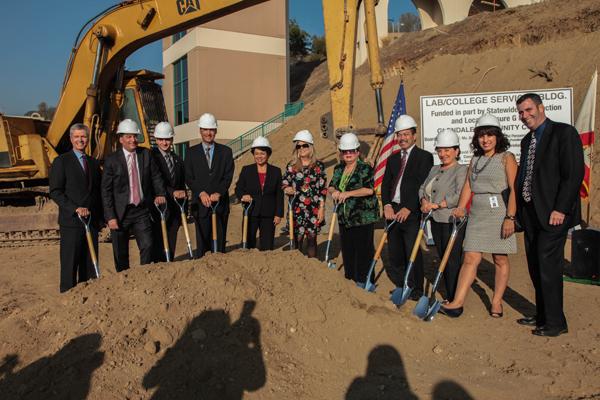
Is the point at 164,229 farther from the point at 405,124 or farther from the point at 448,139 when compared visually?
the point at 448,139

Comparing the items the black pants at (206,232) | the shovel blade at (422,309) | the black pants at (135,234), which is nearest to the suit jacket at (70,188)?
the black pants at (135,234)

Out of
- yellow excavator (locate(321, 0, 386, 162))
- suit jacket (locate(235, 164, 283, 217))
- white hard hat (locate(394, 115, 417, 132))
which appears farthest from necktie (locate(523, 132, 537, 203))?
yellow excavator (locate(321, 0, 386, 162))

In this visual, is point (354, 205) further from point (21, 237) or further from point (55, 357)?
point (21, 237)

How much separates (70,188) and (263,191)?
7.03 feet

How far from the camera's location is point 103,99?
28.7 feet

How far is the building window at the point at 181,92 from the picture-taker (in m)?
25.8

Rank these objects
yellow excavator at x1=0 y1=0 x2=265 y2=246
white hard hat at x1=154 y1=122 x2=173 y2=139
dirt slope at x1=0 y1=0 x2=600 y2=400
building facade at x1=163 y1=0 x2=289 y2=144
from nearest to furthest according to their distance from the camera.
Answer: dirt slope at x1=0 y1=0 x2=600 y2=400, white hard hat at x1=154 y1=122 x2=173 y2=139, yellow excavator at x1=0 y1=0 x2=265 y2=246, building facade at x1=163 y1=0 x2=289 y2=144

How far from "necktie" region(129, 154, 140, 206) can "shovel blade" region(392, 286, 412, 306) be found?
115 inches

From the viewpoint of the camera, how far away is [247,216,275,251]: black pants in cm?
600

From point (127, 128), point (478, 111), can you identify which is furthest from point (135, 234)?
point (478, 111)

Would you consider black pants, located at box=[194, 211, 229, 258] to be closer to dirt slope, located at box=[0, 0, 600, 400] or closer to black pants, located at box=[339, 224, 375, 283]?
dirt slope, located at box=[0, 0, 600, 400]

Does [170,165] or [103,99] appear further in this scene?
[103,99]

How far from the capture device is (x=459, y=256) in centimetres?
492

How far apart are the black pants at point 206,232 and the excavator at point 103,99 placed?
250 centimetres
